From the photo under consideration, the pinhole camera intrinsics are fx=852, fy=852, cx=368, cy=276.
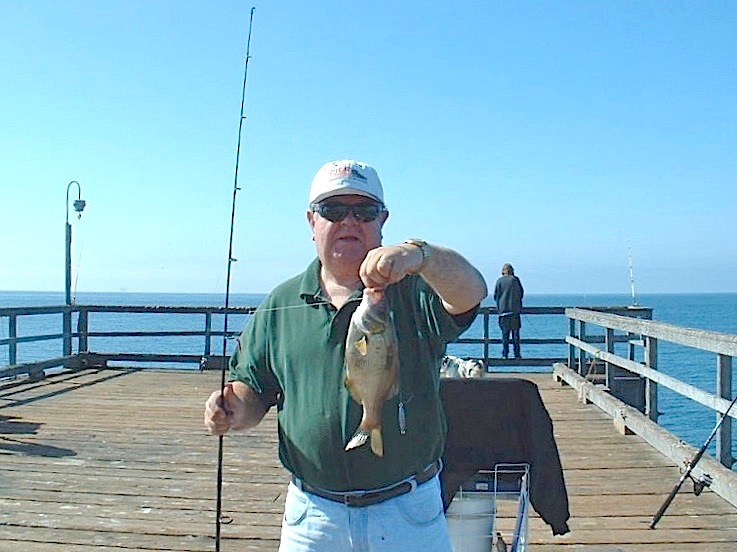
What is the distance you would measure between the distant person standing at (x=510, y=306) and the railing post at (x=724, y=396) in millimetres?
7310

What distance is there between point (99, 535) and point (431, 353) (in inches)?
119

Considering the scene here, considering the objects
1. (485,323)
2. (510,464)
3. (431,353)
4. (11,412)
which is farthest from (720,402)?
A: (485,323)

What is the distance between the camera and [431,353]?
2.29 m

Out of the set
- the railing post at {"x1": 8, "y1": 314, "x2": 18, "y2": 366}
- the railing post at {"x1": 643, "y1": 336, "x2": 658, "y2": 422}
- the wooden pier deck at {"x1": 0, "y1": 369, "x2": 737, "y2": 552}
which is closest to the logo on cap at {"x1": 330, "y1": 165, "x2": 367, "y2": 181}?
the wooden pier deck at {"x1": 0, "y1": 369, "x2": 737, "y2": 552}

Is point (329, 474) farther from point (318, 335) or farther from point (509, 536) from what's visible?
point (509, 536)

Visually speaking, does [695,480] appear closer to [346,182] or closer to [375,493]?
[375,493]

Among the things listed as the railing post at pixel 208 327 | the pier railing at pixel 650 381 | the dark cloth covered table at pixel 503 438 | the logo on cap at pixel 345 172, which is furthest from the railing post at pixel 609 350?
the logo on cap at pixel 345 172

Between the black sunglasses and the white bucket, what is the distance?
1354 mm

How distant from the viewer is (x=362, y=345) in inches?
77.9

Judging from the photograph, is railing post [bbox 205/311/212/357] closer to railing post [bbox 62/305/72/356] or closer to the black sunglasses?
railing post [bbox 62/305/72/356]

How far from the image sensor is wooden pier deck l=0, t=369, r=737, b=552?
4.47 meters

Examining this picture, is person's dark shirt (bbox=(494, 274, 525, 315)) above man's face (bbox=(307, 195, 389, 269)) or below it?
below

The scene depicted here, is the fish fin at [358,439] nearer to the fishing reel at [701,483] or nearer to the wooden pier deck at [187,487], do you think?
the wooden pier deck at [187,487]

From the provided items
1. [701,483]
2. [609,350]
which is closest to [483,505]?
[701,483]
